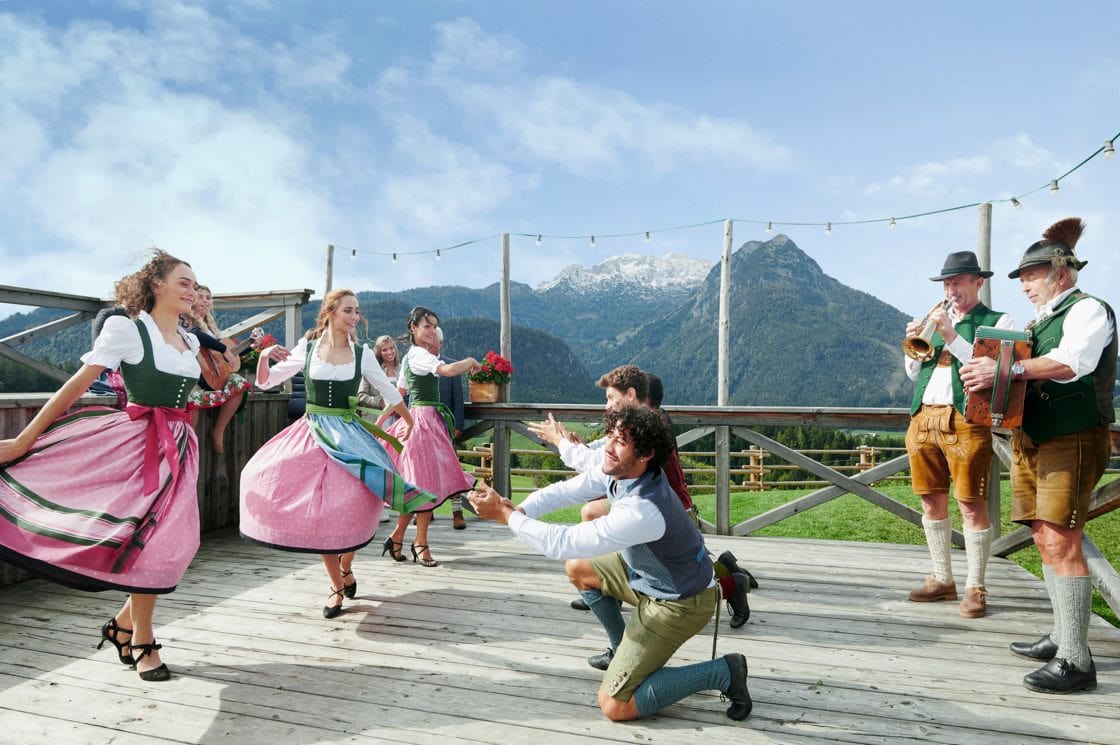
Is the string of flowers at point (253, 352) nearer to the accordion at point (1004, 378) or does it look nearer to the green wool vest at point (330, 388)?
the green wool vest at point (330, 388)

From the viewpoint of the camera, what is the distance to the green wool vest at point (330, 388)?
3242 millimetres

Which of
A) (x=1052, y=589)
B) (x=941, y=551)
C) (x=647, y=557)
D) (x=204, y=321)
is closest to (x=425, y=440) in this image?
(x=204, y=321)

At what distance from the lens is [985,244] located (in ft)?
18.9

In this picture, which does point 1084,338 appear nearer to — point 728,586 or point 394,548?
point 728,586

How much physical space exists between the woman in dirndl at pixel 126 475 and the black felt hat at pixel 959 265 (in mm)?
3221

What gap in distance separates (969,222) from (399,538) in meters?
5.17

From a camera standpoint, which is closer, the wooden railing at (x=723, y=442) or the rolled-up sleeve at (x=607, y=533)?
the rolled-up sleeve at (x=607, y=533)

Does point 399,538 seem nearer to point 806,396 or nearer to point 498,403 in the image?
point 498,403

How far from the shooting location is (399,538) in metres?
4.18

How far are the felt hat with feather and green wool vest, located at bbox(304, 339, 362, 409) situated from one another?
2.86m

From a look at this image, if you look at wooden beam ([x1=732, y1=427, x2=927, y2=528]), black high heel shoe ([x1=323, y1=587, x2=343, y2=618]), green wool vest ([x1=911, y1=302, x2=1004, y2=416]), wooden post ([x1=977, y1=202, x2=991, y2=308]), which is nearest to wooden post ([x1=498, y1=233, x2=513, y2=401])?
wooden beam ([x1=732, y1=427, x2=927, y2=528])

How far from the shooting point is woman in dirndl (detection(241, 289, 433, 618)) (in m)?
2.89

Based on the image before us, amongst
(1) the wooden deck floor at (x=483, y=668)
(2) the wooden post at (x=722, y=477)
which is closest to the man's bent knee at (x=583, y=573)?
(1) the wooden deck floor at (x=483, y=668)

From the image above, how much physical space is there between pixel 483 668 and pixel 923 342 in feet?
7.76
